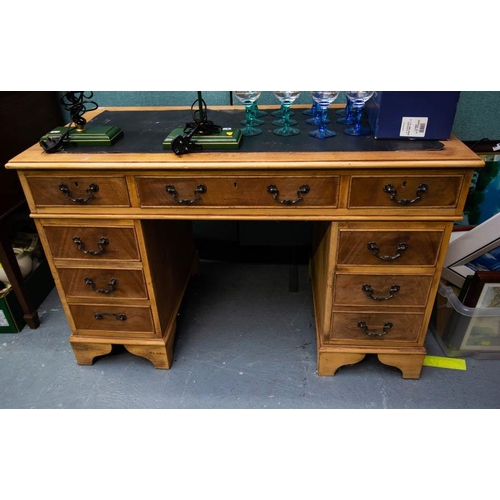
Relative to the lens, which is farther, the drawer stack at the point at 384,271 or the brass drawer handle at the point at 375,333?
the brass drawer handle at the point at 375,333

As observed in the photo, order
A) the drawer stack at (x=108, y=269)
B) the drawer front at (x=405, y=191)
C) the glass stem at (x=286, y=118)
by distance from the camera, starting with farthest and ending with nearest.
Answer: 1. the glass stem at (x=286, y=118)
2. the drawer stack at (x=108, y=269)
3. the drawer front at (x=405, y=191)

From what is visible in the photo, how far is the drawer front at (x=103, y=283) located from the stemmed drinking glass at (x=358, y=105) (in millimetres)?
867

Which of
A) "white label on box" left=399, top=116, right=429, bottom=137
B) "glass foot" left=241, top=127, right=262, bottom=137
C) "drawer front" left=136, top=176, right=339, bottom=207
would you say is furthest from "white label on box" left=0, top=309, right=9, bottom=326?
"white label on box" left=399, top=116, right=429, bottom=137

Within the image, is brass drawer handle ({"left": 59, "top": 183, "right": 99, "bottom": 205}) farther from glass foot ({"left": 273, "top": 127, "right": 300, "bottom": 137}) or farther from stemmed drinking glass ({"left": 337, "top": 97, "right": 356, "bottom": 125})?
stemmed drinking glass ({"left": 337, "top": 97, "right": 356, "bottom": 125})

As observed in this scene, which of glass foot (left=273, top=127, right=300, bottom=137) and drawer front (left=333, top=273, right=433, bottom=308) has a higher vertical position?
glass foot (left=273, top=127, right=300, bottom=137)

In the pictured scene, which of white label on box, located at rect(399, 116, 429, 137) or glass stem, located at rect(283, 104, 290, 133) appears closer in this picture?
white label on box, located at rect(399, 116, 429, 137)

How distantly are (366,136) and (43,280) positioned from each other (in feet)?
5.21

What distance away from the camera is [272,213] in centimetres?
126

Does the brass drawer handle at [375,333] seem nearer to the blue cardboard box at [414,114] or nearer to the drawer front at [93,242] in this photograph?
the blue cardboard box at [414,114]

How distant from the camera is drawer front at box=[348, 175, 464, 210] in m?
1.17

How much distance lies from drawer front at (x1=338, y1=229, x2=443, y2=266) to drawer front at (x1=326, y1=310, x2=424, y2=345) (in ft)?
0.68

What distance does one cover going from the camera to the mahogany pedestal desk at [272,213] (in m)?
1.19

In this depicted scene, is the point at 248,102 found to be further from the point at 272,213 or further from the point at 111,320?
the point at 111,320

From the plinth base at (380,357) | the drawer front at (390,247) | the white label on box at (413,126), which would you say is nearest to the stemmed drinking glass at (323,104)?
the white label on box at (413,126)
